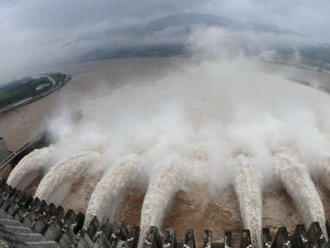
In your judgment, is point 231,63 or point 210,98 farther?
point 231,63

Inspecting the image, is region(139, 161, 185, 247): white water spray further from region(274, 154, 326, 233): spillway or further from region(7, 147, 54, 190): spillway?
region(7, 147, 54, 190): spillway

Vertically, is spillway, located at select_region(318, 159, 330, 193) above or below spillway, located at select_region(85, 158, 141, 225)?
above

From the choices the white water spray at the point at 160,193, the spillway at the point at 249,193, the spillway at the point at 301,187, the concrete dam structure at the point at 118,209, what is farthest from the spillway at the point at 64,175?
the spillway at the point at 301,187

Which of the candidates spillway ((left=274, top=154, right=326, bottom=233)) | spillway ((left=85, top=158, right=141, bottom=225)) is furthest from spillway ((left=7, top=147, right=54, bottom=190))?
spillway ((left=274, top=154, right=326, bottom=233))

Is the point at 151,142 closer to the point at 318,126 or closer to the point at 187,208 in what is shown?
the point at 187,208

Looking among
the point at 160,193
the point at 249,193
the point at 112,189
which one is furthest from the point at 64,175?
the point at 249,193

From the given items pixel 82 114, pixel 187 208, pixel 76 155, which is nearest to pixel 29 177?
pixel 76 155

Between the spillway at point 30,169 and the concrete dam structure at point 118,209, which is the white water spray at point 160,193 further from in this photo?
the spillway at point 30,169
